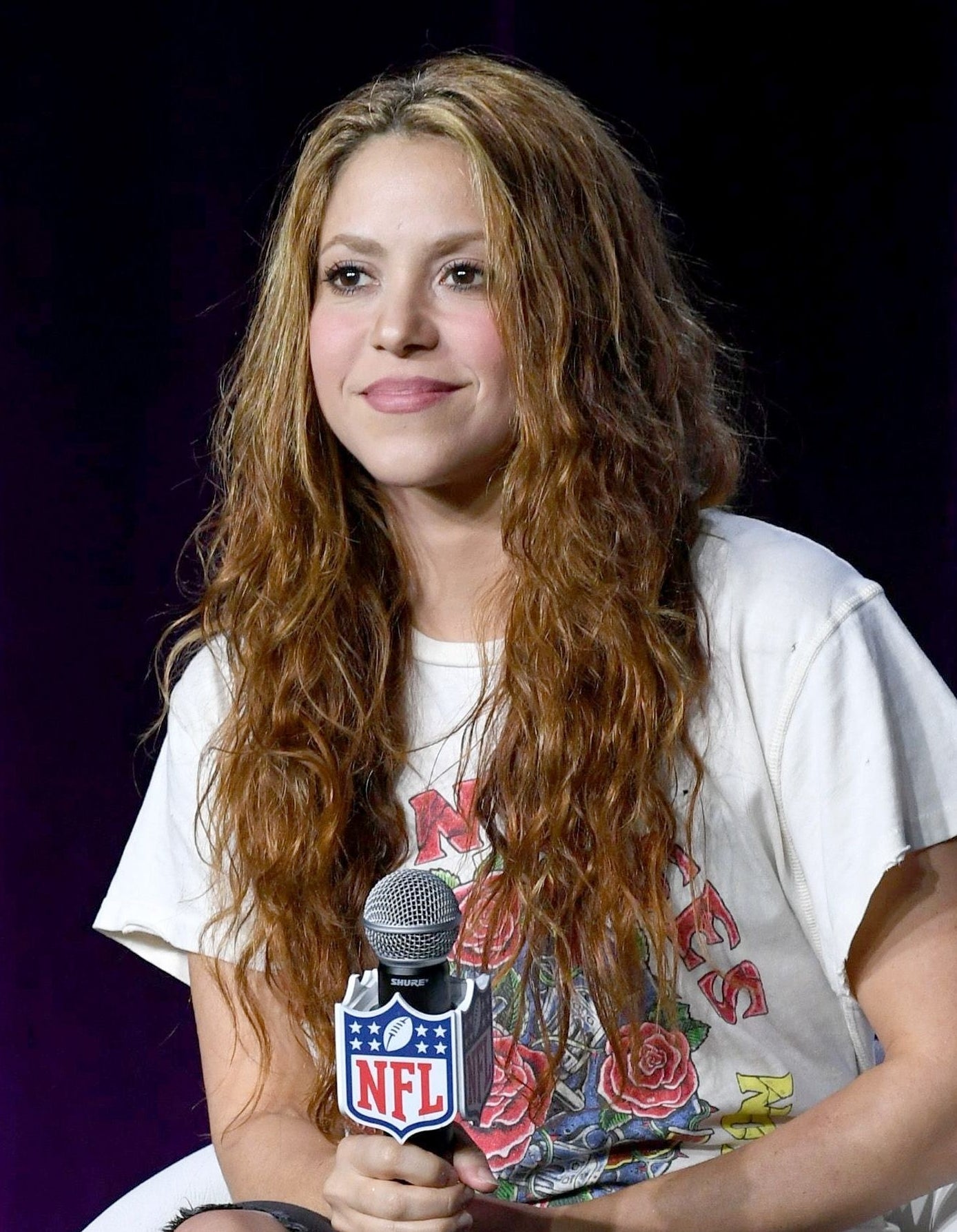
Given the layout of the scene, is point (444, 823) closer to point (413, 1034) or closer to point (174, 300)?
point (413, 1034)

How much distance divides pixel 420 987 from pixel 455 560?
661mm

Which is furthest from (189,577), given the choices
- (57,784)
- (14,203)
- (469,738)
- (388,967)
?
(388,967)

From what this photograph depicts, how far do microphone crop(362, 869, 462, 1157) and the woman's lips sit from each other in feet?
1.86

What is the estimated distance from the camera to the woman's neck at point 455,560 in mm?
1463

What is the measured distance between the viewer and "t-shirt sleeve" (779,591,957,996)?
4.13ft

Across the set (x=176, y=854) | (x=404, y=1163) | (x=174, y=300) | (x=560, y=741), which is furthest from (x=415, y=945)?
(x=174, y=300)

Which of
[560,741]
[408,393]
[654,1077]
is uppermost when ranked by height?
[408,393]

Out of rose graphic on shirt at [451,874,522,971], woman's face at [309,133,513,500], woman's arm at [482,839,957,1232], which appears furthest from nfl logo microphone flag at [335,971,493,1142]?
woman's face at [309,133,513,500]

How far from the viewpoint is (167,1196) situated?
1.50 meters

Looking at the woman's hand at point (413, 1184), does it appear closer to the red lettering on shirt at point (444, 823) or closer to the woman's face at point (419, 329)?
the red lettering on shirt at point (444, 823)

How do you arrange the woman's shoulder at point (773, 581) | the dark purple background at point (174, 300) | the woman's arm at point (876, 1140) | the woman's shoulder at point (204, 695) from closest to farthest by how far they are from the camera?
the woman's arm at point (876, 1140) < the woman's shoulder at point (773, 581) < the woman's shoulder at point (204, 695) < the dark purple background at point (174, 300)

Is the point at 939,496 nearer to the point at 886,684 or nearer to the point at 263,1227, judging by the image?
the point at 886,684

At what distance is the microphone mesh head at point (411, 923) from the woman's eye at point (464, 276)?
0.64m

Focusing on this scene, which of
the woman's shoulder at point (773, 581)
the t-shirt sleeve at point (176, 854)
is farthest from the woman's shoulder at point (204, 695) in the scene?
the woman's shoulder at point (773, 581)
